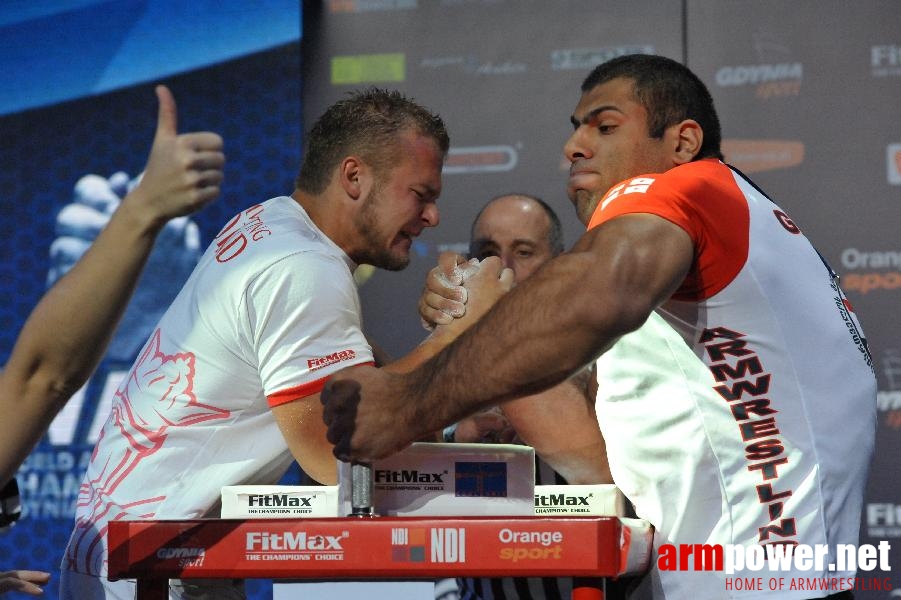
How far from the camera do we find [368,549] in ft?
5.09

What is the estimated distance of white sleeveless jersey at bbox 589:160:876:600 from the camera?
1.79 metres

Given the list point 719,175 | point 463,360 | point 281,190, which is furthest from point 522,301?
point 281,190

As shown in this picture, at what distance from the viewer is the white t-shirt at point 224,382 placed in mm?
2166

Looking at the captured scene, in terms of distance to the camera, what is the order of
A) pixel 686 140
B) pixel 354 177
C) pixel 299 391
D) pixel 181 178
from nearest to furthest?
1. pixel 181 178
2. pixel 299 391
3. pixel 686 140
4. pixel 354 177

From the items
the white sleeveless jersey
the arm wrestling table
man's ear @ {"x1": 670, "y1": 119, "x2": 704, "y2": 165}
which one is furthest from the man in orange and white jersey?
man's ear @ {"x1": 670, "y1": 119, "x2": 704, "y2": 165}

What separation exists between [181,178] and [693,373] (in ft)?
3.06

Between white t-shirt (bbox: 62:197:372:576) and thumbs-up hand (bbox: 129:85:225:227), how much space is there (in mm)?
832

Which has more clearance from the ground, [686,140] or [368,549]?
[686,140]

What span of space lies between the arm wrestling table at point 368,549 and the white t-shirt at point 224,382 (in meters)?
0.54

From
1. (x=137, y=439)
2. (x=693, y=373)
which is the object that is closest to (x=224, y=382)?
(x=137, y=439)

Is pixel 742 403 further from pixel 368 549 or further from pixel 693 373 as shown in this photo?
pixel 368 549

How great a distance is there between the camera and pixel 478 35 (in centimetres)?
475

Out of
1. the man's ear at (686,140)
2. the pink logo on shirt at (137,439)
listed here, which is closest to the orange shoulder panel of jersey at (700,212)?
the man's ear at (686,140)

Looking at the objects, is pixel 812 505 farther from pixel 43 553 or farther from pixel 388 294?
pixel 43 553
